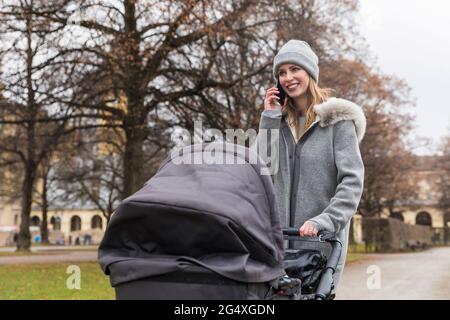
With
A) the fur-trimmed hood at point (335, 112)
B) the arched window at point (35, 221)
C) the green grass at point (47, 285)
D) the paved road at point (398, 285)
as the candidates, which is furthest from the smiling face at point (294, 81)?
the arched window at point (35, 221)

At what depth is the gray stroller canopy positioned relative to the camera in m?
2.45

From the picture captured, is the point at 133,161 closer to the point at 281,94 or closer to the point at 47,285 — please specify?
the point at 47,285

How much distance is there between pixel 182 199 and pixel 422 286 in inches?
479

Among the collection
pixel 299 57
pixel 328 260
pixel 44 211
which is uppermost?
pixel 299 57

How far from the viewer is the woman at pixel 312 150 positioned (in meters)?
3.30

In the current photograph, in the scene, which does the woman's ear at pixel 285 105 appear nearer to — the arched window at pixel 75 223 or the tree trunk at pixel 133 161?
the tree trunk at pixel 133 161

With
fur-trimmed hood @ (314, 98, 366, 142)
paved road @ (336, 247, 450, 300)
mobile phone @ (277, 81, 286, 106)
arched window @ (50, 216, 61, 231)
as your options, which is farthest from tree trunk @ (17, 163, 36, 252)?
arched window @ (50, 216, 61, 231)

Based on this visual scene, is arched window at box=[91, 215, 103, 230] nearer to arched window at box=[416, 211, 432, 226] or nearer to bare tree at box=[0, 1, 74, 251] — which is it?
arched window at box=[416, 211, 432, 226]

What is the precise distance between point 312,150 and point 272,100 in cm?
41

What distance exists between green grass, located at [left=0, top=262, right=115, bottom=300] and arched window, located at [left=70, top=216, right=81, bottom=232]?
2819 inches

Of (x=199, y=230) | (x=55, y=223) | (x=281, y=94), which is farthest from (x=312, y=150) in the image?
(x=55, y=223)

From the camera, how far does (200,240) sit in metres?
2.47

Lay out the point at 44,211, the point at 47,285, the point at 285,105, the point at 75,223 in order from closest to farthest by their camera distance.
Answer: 1. the point at 285,105
2. the point at 47,285
3. the point at 44,211
4. the point at 75,223
